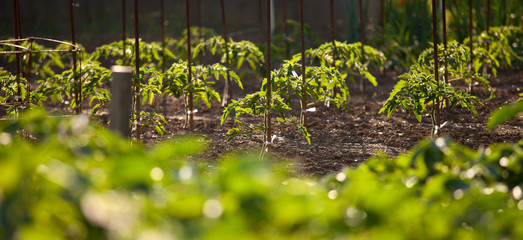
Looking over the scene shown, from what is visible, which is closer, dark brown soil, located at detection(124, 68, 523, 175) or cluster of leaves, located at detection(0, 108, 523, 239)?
cluster of leaves, located at detection(0, 108, 523, 239)

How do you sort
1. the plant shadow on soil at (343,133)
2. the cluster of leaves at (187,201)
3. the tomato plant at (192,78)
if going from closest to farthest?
the cluster of leaves at (187,201) < the plant shadow on soil at (343,133) < the tomato plant at (192,78)

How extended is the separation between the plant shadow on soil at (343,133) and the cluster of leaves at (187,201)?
6.55 ft

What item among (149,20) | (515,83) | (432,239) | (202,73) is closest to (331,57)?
(202,73)

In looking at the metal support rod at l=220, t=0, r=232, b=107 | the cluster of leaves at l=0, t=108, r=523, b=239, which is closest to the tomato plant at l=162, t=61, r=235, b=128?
the metal support rod at l=220, t=0, r=232, b=107

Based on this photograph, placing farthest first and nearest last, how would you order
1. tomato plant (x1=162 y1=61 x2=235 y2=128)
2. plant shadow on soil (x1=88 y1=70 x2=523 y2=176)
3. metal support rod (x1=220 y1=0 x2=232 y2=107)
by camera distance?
metal support rod (x1=220 y1=0 x2=232 y2=107)
tomato plant (x1=162 y1=61 x2=235 y2=128)
plant shadow on soil (x1=88 y1=70 x2=523 y2=176)

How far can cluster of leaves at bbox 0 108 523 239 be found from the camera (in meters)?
0.76

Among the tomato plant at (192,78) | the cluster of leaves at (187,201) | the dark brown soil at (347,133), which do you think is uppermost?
the tomato plant at (192,78)

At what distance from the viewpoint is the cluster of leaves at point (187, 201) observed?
2.50 feet

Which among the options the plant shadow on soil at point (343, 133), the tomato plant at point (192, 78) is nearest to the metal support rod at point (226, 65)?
the plant shadow on soil at point (343, 133)

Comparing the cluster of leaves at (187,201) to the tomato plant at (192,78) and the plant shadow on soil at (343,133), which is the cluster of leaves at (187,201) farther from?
the tomato plant at (192,78)

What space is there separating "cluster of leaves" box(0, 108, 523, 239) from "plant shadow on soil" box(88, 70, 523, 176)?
2.00m

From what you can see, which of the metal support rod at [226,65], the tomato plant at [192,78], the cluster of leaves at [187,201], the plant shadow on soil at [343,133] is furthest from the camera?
the metal support rod at [226,65]

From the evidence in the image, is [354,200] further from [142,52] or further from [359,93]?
[359,93]

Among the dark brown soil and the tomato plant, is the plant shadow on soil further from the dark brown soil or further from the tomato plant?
the tomato plant
